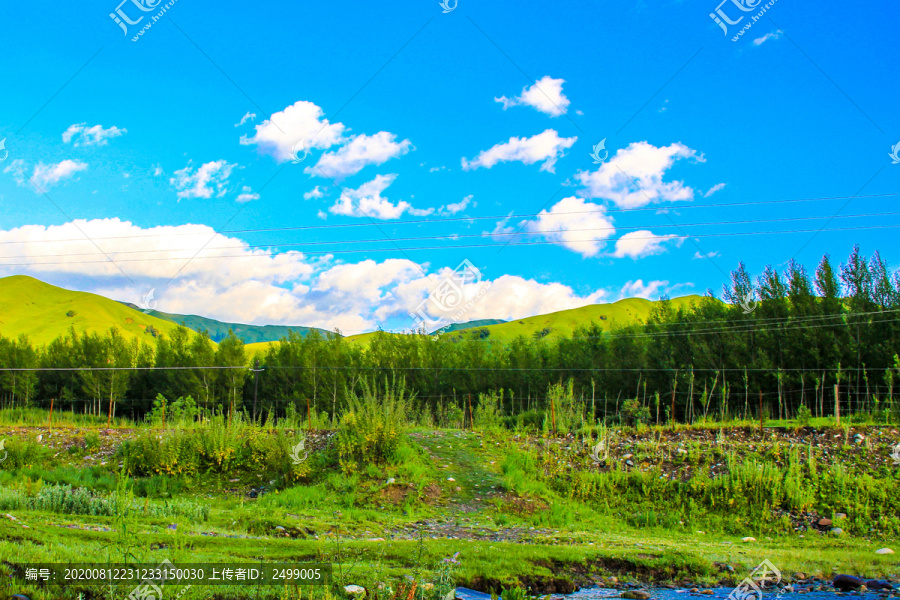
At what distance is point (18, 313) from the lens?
91000 mm

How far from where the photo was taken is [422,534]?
9344 mm

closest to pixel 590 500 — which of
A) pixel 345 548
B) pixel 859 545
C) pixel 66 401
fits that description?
pixel 859 545

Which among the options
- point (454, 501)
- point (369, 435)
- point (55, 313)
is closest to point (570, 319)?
point (55, 313)

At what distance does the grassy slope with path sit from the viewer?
664 centimetres

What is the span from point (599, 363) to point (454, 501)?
88.0ft

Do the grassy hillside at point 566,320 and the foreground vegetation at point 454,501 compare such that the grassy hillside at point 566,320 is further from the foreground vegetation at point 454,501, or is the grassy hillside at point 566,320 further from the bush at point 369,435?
the bush at point 369,435

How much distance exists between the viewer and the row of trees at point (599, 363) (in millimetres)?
27297

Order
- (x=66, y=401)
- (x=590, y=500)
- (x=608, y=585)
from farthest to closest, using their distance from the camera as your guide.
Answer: (x=66, y=401) < (x=590, y=500) < (x=608, y=585)

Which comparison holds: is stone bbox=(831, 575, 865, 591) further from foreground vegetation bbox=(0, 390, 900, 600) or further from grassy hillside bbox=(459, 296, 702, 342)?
grassy hillside bbox=(459, 296, 702, 342)

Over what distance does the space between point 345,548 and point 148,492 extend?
7.94 meters

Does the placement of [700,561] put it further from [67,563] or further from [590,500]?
[67,563]
